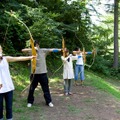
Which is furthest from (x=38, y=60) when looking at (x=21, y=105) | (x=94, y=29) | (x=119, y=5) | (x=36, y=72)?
(x=119, y=5)

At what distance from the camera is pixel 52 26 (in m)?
9.54

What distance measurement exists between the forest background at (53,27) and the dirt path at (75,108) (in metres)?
2.51

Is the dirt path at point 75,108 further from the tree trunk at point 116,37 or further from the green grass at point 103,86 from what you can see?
the tree trunk at point 116,37

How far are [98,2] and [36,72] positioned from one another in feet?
38.4

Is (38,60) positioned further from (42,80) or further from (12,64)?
(12,64)

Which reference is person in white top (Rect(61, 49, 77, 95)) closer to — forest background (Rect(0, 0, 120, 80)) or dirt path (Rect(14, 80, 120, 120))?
dirt path (Rect(14, 80, 120, 120))

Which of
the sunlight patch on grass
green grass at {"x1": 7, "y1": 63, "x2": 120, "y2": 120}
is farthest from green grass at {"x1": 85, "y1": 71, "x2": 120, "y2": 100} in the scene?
the sunlight patch on grass

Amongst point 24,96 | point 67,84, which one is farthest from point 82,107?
point 24,96

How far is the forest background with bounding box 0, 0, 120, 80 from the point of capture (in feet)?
31.3

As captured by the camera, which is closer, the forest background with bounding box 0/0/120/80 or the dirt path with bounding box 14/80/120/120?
the dirt path with bounding box 14/80/120/120

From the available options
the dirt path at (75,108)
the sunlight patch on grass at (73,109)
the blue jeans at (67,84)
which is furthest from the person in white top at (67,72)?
the sunlight patch on grass at (73,109)

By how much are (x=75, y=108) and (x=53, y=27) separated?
397 centimetres

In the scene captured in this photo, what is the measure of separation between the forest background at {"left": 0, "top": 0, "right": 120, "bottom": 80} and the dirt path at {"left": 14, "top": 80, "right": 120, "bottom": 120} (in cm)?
251

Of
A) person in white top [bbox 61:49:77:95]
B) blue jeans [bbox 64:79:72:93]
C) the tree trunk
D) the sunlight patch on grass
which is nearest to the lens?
the sunlight patch on grass
